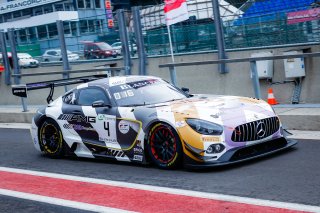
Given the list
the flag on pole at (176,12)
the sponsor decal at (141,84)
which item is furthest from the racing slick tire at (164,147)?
the flag on pole at (176,12)

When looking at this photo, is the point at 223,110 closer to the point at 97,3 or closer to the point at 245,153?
the point at 245,153

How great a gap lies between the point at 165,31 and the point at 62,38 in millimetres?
3493

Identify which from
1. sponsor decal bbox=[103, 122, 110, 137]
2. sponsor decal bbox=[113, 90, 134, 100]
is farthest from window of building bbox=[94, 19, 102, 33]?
sponsor decal bbox=[103, 122, 110, 137]

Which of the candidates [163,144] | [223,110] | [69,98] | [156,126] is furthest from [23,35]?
[223,110]

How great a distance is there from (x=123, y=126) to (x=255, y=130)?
1.99 meters

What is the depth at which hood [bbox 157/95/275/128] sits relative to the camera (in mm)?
8156

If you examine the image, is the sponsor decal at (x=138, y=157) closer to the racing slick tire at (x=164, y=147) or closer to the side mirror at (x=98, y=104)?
the racing slick tire at (x=164, y=147)

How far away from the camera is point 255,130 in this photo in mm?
8234

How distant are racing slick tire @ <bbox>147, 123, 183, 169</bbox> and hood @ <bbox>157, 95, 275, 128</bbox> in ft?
0.87

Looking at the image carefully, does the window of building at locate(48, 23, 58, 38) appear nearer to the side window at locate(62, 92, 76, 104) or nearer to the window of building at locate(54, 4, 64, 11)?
the side window at locate(62, 92, 76, 104)

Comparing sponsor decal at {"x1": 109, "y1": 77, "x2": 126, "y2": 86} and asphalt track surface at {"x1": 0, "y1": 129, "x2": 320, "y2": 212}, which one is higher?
sponsor decal at {"x1": 109, "y1": 77, "x2": 126, "y2": 86}

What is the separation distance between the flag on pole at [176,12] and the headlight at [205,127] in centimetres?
996

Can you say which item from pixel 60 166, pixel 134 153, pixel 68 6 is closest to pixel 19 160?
pixel 60 166

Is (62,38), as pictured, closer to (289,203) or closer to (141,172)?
(141,172)
